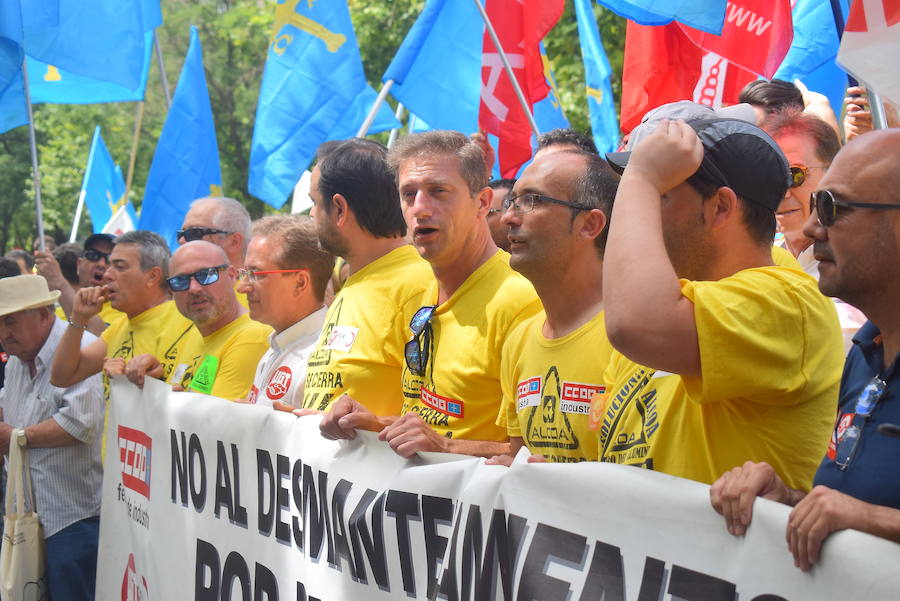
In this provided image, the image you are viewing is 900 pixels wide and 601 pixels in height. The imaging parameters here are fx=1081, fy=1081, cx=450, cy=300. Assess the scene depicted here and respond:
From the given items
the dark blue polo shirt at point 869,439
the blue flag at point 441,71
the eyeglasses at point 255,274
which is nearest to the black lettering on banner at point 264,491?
the eyeglasses at point 255,274

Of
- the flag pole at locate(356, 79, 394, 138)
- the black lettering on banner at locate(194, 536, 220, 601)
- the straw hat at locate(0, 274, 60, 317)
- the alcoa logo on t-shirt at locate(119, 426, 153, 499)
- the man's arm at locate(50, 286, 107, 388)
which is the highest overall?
the flag pole at locate(356, 79, 394, 138)

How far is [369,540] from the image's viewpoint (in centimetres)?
320

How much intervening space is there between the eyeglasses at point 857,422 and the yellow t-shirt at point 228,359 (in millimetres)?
3536

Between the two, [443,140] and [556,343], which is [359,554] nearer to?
[556,343]

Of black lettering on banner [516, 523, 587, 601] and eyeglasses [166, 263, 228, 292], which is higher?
eyeglasses [166, 263, 228, 292]

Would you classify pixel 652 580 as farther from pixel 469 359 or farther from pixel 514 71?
pixel 514 71

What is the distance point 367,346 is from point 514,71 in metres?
3.94

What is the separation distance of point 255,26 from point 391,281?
24.6 metres

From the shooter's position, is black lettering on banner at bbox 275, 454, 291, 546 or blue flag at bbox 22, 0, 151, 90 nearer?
black lettering on banner at bbox 275, 454, 291, 546

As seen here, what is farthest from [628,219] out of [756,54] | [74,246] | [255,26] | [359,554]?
[255,26]

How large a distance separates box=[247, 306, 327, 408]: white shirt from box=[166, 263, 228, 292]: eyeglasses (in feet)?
2.20

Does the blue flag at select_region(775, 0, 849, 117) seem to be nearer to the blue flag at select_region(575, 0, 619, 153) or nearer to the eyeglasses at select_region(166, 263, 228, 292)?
the blue flag at select_region(575, 0, 619, 153)

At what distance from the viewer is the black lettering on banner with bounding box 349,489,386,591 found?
3.14 metres

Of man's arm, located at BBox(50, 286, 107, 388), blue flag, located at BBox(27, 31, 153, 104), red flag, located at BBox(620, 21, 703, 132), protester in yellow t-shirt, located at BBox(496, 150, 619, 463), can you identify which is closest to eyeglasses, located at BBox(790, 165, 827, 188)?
protester in yellow t-shirt, located at BBox(496, 150, 619, 463)
